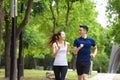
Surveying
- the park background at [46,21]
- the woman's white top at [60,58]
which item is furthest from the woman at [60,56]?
the park background at [46,21]

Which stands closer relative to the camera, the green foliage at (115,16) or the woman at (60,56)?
the woman at (60,56)

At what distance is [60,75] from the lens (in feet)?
36.7

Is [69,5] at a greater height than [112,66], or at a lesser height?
greater

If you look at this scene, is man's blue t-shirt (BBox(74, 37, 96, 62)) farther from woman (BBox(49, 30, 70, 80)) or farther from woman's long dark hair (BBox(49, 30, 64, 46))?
woman's long dark hair (BBox(49, 30, 64, 46))

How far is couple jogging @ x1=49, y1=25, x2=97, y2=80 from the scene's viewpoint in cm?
1112

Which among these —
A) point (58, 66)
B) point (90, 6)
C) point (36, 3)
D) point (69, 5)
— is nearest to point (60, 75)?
point (58, 66)

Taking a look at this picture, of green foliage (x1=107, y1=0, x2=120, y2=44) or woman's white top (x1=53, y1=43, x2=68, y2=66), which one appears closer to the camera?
woman's white top (x1=53, y1=43, x2=68, y2=66)

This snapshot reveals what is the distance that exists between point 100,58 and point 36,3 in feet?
190

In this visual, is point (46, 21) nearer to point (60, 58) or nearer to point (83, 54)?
point (83, 54)

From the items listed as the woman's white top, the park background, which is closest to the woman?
the woman's white top

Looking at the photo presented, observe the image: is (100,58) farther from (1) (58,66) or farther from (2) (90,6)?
(1) (58,66)

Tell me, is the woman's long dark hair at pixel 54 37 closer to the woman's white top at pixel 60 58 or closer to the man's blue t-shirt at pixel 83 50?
the woman's white top at pixel 60 58

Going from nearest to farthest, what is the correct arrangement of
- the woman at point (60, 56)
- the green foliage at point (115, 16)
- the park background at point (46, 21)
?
the woman at point (60, 56)
the park background at point (46, 21)
the green foliage at point (115, 16)

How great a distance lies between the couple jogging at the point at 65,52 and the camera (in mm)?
11125
